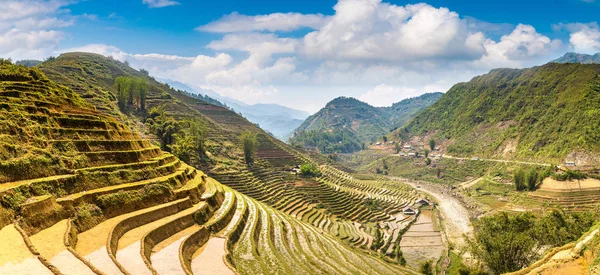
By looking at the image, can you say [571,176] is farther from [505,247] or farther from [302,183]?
[302,183]

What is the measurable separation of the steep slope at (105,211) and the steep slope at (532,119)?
72.3m

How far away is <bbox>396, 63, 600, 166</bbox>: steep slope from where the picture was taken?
78.0 meters

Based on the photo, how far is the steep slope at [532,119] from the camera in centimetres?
7804

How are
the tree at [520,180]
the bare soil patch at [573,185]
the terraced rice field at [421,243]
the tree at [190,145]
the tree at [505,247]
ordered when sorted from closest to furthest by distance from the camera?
the tree at [505,247] < the terraced rice field at [421,243] < the tree at [190,145] < the bare soil patch at [573,185] < the tree at [520,180]

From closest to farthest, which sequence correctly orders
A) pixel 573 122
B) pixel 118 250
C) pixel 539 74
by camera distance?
pixel 118 250 → pixel 573 122 → pixel 539 74

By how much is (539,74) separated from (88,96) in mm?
137908

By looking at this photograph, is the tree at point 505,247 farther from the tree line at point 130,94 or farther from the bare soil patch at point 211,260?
the tree line at point 130,94

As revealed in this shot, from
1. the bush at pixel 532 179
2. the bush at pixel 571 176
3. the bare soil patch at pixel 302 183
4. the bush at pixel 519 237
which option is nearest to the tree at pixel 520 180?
the bush at pixel 532 179

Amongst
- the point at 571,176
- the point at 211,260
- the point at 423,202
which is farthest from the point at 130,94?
the point at 571,176

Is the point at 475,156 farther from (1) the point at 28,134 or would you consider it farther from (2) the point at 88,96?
(1) the point at 28,134

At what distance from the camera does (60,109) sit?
27875 millimetres

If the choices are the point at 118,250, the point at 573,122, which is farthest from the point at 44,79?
the point at 573,122

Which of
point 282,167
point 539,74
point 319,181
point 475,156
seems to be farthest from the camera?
point 539,74

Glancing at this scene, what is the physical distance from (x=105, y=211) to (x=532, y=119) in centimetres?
11076
